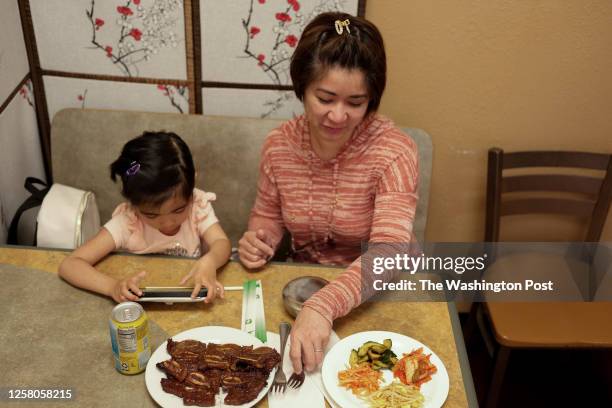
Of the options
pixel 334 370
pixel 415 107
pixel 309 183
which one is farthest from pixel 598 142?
pixel 334 370

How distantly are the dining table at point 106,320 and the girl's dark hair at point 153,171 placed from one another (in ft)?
0.57

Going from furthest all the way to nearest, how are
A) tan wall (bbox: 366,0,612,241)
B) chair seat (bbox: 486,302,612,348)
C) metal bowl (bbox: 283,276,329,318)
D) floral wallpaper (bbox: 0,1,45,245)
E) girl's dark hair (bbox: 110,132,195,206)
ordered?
1. tan wall (bbox: 366,0,612,241)
2. floral wallpaper (bbox: 0,1,45,245)
3. chair seat (bbox: 486,302,612,348)
4. girl's dark hair (bbox: 110,132,195,206)
5. metal bowl (bbox: 283,276,329,318)

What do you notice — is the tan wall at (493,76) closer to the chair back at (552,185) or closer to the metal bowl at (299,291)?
the chair back at (552,185)

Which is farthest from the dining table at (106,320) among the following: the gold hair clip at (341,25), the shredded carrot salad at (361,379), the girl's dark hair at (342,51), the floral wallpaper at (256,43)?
the floral wallpaper at (256,43)

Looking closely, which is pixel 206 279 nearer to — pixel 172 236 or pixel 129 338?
pixel 129 338

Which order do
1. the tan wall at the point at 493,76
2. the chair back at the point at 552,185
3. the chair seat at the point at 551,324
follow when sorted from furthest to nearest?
1. the chair back at the point at 552,185
2. the tan wall at the point at 493,76
3. the chair seat at the point at 551,324

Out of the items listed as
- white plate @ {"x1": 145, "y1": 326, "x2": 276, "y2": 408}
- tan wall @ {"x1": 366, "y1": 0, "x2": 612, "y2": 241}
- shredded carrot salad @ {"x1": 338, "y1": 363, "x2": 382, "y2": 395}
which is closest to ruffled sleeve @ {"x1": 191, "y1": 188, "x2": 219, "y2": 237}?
white plate @ {"x1": 145, "y1": 326, "x2": 276, "y2": 408}

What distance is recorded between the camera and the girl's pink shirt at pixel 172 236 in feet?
5.35

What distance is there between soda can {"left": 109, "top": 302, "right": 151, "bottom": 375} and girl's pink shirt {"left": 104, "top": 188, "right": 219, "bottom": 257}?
0.53 m

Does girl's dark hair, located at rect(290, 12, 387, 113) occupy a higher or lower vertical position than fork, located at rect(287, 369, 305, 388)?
higher

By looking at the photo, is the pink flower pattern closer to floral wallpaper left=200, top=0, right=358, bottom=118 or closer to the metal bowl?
floral wallpaper left=200, top=0, right=358, bottom=118

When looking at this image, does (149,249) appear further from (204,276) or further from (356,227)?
(356,227)

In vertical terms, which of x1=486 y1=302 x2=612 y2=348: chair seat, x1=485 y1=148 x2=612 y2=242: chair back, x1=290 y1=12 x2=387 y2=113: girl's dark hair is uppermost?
x1=290 y1=12 x2=387 y2=113: girl's dark hair

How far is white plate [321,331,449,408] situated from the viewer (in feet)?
3.58
